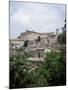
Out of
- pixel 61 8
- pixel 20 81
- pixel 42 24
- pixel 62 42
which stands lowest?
pixel 20 81

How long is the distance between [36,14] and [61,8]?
15.9 inches

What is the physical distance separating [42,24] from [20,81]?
896mm

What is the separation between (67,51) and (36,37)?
0.53 m

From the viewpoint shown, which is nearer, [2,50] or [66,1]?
[2,50]

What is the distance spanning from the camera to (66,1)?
3275 mm

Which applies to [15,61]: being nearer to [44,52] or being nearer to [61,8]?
[44,52]

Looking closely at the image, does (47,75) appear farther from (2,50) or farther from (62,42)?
(2,50)

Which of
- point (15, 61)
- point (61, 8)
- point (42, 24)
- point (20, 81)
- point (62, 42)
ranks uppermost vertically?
point (61, 8)

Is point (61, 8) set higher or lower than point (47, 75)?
higher

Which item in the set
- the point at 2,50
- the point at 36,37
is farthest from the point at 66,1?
the point at 2,50

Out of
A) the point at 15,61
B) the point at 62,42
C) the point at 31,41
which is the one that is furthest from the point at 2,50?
the point at 62,42

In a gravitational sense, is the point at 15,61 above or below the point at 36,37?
below

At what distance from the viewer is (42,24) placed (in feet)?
10.4

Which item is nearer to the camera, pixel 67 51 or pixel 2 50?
pixel 2 50
